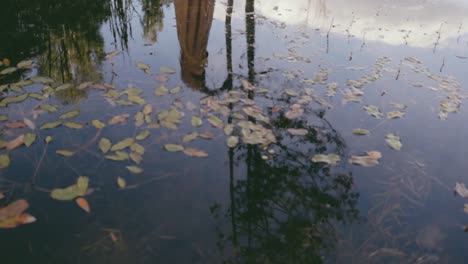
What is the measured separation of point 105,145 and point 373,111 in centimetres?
225

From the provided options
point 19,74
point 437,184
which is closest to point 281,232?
point 437,184

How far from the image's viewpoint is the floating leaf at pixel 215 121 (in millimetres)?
2523

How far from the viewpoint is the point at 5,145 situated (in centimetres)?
208

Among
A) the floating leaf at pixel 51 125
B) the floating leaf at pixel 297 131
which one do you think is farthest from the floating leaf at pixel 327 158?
the floating leaf at pixel 51 125

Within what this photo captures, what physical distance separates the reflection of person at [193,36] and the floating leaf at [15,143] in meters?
1.46

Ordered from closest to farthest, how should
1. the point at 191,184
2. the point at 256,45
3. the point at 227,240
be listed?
the point at 227,240, the point at 191,184, the point at 256,45

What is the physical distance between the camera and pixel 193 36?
4.05 meters

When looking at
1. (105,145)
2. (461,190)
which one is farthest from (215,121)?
(461,190)

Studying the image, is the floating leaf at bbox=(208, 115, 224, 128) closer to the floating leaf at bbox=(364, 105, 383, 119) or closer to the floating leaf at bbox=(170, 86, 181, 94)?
the floating leaf at bbox=(170, 86, 181, 94)

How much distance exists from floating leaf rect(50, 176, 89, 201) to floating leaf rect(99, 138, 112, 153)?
302 mm

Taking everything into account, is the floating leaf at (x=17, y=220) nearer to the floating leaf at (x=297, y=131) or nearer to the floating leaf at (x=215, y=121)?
the floating leaf at (x=215, y=121)

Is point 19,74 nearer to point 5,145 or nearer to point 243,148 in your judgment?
point 5,145

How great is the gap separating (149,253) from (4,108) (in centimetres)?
173

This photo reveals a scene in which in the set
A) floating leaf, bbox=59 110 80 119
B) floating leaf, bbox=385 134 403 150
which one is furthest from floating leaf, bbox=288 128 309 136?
floating leaf, bbox=59 110 80 119
